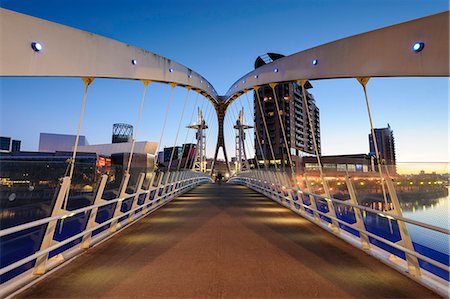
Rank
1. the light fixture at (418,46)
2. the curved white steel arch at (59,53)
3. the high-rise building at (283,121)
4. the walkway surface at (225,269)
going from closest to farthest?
the walkway surface at (225,269) < the curved white steel arch at (59,53) < the light fixture at (418,46) < the high-rise building at (283,121)

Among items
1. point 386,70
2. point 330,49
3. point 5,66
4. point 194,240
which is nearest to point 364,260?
point 194,240

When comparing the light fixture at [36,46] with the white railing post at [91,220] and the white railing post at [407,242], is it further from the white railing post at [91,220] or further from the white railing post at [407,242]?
the white railing post at [407,242]

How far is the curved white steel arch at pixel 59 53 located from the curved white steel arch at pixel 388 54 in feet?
20.8

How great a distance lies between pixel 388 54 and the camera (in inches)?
257

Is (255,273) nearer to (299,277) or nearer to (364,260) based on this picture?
(299,277)

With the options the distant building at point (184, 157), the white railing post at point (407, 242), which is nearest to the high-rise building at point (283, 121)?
the distant building at point (184, 157)

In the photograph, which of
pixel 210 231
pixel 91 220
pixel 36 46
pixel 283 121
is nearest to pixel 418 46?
pixel 210 231

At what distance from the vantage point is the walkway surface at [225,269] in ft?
Result: 11.4

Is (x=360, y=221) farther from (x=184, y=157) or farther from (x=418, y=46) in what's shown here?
(x=184, y=157)

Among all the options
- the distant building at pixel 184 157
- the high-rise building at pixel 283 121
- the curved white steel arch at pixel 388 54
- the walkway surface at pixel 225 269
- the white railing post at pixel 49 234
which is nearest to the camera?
the walkway surface at pixel 225 269

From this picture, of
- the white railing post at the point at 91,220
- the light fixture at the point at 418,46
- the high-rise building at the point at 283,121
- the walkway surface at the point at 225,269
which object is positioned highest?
the high-rise building at the point at 283,121

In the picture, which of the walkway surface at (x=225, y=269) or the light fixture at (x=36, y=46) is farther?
the light fixture at (x=36, y=46)

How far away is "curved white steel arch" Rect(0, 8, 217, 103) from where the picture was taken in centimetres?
529

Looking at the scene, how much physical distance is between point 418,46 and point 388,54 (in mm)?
792
